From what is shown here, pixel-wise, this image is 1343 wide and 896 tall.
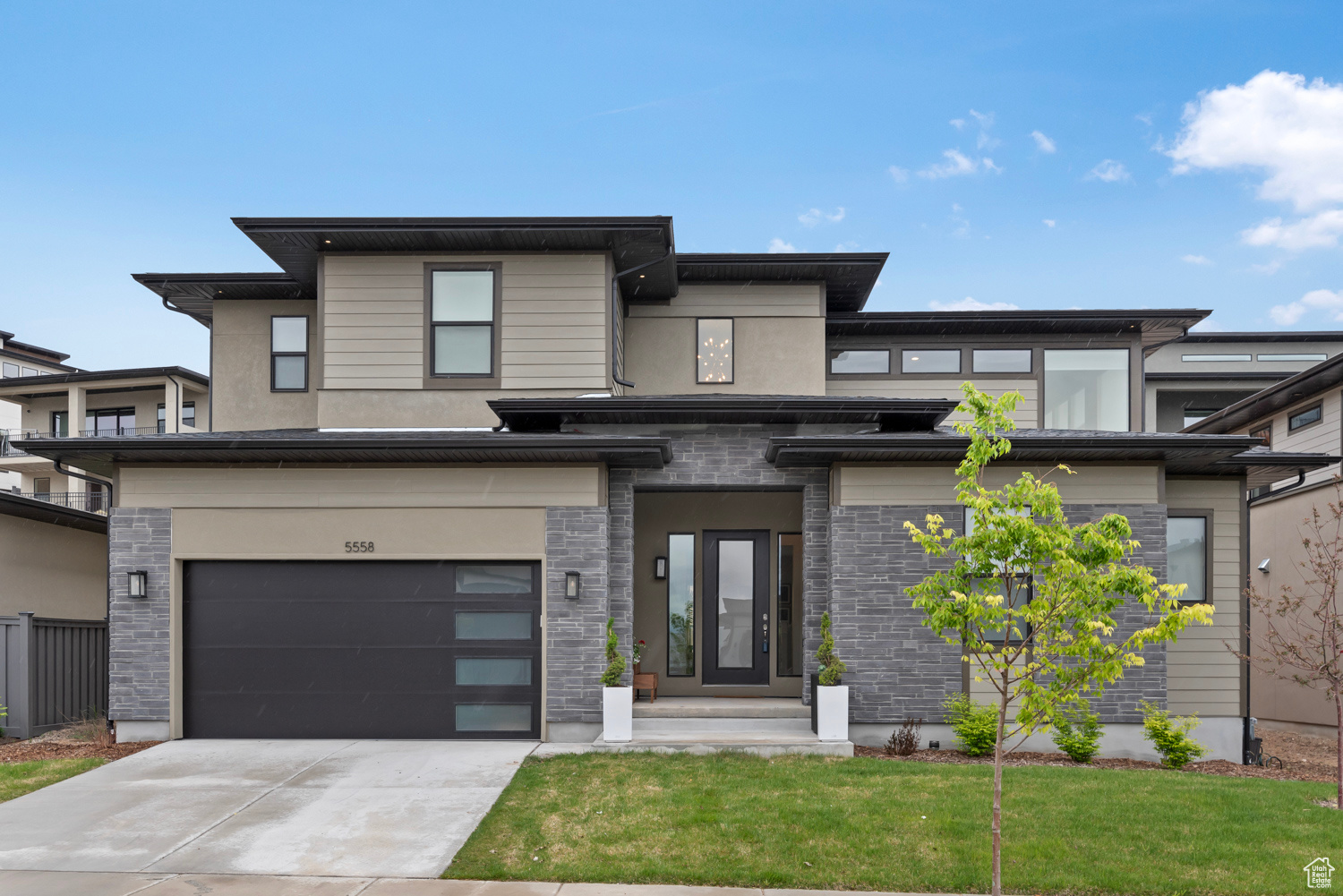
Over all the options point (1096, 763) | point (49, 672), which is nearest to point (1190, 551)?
point (1096, 763)

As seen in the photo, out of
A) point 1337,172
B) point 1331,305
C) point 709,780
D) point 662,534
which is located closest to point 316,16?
point 662,534

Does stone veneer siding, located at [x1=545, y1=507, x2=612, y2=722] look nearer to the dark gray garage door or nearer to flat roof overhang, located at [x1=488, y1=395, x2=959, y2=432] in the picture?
the dark gray garage door

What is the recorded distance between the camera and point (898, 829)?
7.30 m

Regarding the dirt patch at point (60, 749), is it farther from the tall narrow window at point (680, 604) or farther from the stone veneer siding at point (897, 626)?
the stone veneer siding at point (897, 626)

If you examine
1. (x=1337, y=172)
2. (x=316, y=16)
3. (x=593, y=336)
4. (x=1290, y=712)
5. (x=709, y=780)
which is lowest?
(x=1290, y=712)

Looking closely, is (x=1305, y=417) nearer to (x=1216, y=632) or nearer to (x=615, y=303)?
(x=1216, y=632)

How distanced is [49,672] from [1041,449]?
43.7 ft

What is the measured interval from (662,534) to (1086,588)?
A: 7.94 m

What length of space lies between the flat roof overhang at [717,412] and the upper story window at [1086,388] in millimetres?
4554

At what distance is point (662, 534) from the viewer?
12938 mm

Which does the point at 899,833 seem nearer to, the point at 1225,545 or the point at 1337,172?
the point at 1225,545

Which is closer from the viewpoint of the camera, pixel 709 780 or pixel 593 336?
pixel 709 780

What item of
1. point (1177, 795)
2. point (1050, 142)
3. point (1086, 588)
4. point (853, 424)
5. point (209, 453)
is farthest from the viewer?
point (1050, 142)

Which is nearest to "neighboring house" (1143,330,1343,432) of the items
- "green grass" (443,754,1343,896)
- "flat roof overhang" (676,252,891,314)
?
"flat roof overhang" (676,252,891,314)
